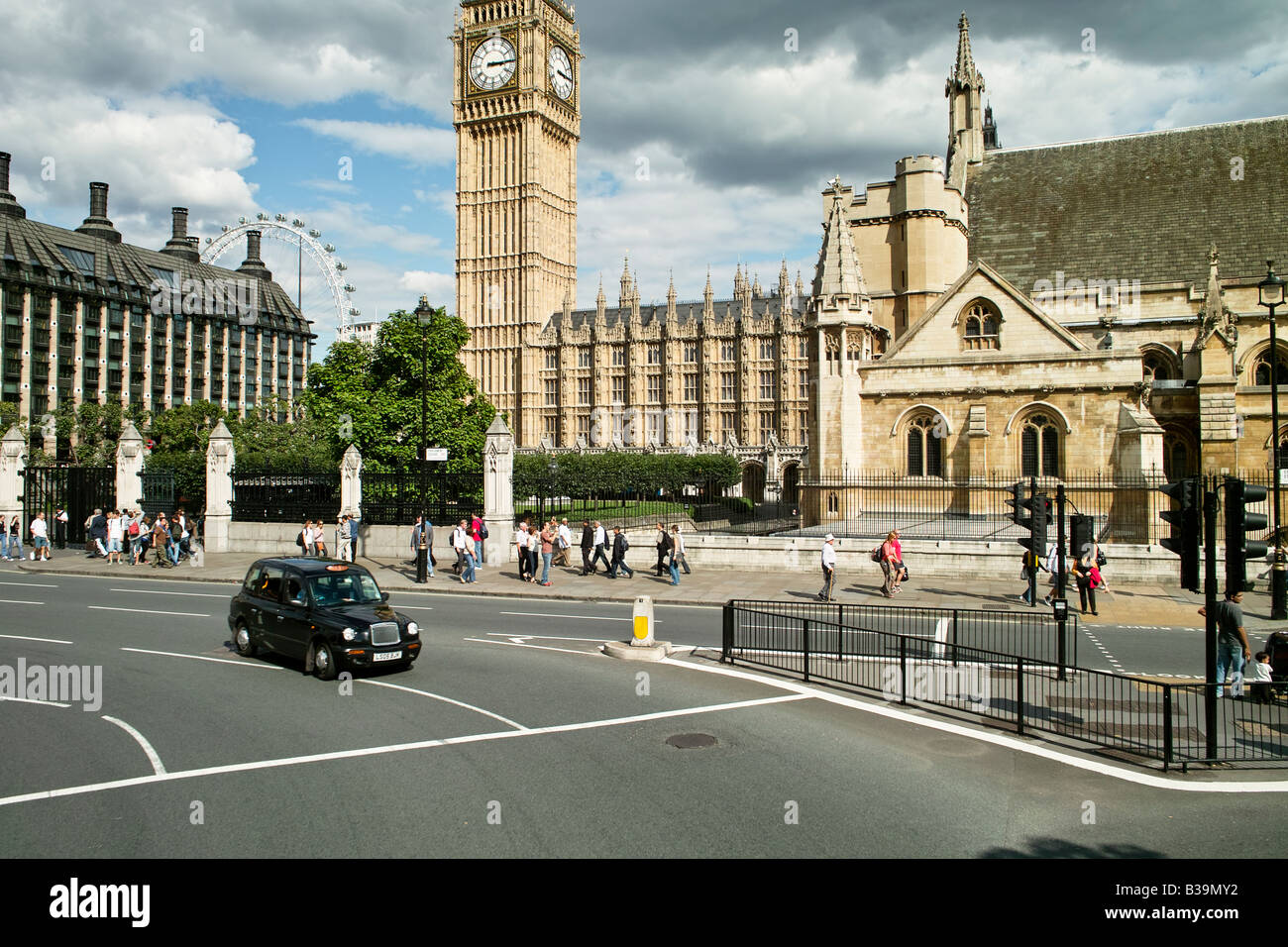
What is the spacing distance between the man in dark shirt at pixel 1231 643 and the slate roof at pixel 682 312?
7819cm

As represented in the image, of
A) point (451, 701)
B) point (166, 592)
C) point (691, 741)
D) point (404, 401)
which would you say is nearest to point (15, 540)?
point (166, 592)

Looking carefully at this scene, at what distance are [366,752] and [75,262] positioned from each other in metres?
105

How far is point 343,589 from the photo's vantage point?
517 inches

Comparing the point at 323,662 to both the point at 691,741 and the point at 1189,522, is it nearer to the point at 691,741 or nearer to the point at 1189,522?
the point at 691,741

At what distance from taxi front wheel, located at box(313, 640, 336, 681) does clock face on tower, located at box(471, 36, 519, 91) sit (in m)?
98.8

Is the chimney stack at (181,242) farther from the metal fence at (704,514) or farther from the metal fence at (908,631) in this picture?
the metal fence at (908,631)

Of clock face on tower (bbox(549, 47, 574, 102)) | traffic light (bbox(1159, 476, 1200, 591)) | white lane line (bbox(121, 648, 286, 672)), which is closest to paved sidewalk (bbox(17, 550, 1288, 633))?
white lane line (bbox(121, 648, 286, 672))

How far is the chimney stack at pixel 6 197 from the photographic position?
3529 inches

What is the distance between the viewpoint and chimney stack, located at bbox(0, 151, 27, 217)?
89625 mm

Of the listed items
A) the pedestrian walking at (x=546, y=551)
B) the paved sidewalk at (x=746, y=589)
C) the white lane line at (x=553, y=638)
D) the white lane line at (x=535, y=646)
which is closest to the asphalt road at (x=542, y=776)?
the white lane line at (x=535, y=646)
